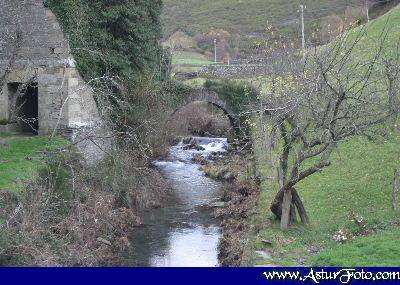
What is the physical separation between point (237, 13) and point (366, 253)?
7453 centimetres

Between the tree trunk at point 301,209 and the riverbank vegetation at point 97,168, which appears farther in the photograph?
the tree trunk at point 301,209

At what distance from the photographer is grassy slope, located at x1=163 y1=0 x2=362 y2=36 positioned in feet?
233

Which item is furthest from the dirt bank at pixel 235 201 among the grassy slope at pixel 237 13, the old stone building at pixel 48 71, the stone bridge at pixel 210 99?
the grassy slope at pixel 237 13

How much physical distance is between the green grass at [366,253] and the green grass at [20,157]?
8.34m

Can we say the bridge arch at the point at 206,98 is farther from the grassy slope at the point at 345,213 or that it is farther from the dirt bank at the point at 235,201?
the grassy slope at the point at 345,213

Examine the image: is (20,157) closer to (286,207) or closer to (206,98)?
(286,207)

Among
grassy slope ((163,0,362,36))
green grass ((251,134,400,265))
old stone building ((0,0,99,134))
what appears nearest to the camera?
green grass ((251,134,400,265))

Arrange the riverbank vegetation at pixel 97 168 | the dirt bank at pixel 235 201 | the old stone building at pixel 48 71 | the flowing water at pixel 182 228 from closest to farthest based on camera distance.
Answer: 1. the riverbank vegetation at pixel 97 168
2. the dirt bank at pixel 235 201
3. the flowing water at pixel 182 228
4. the old stone building at pixel 48 71

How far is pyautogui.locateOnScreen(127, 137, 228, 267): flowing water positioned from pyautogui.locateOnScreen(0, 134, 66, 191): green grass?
3712mm

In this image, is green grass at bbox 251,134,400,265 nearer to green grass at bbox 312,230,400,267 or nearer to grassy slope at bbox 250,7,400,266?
grassy slope at bbox 250,7,400,266

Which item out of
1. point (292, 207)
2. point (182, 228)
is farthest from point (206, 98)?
point (292, 207)

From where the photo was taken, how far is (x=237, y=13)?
82625mm

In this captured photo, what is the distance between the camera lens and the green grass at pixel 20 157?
49.8 feet

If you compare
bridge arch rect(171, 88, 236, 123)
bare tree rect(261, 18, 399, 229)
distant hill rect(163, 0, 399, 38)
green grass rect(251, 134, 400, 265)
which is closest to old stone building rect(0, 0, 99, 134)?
green grass rect(251, 134, 400, 265)
